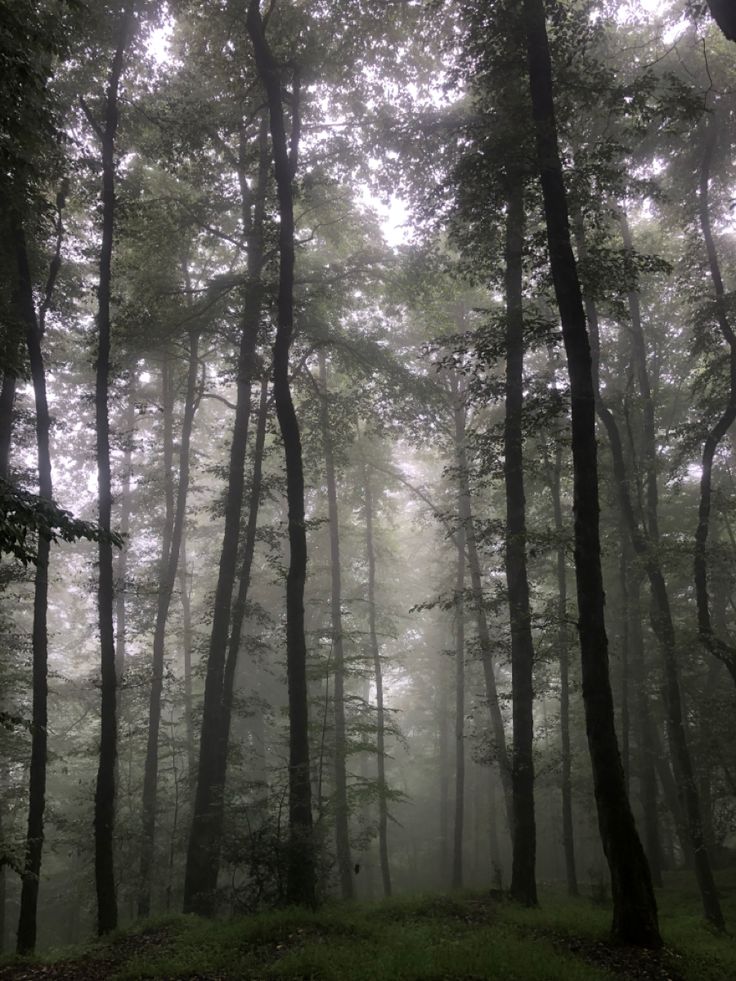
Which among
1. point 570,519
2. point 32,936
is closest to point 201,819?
point 32,936

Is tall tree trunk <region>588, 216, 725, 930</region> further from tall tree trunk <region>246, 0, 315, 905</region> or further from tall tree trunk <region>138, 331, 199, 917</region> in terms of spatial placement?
tall tree trunk <region>138, 331, 199, 917</region>

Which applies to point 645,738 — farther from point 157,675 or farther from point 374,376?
point 157,675

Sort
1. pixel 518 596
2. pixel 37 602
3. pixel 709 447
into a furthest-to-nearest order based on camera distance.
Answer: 1. pixel 709 447
2. pixel 37 602
3. pixel 518 596

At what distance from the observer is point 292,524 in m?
10.9

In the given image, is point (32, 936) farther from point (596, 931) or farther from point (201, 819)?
point (596, 931)

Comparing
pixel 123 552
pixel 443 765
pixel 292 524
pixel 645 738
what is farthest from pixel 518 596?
pixel 443 765

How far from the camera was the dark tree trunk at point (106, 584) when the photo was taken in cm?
1034

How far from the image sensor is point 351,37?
42.0 feet

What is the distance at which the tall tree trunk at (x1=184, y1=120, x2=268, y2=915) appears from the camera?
11.6 metres

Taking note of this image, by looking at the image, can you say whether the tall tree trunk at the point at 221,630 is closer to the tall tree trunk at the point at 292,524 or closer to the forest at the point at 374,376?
the forest at the point at 374,376

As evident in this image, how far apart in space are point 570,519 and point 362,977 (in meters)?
14.6

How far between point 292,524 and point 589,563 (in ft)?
17.0

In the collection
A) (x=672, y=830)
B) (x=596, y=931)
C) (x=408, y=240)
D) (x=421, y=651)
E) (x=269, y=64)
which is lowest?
(x=672, y=830)

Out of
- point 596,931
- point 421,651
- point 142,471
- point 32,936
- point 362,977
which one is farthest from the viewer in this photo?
point 421,651
